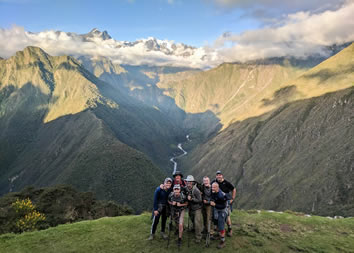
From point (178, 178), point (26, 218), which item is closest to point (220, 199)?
point (178, 178)

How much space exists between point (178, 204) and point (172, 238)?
308 cm

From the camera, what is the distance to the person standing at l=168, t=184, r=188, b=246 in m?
17.1

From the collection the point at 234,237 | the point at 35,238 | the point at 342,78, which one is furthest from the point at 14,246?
the point at 342,78

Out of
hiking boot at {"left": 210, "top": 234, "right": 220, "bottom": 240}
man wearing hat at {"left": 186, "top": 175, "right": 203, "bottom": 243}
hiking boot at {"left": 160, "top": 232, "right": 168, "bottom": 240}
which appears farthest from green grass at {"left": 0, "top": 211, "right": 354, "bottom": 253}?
man wearing hat at {"left": 186, "top": 175, "right": 203, "bottom": 243}

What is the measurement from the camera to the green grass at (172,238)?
55.8 ft

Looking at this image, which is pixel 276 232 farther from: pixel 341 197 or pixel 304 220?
pixel 341 197

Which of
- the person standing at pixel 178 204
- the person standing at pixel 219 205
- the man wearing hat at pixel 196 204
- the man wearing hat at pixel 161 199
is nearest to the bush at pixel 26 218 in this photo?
the man wearing hat at pixel 161 199

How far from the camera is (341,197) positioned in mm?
87062

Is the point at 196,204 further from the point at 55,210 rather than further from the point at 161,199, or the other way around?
the point at 55,210

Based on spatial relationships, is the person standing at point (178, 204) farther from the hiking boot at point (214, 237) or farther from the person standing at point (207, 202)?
the hiking boot at point (214, 237)

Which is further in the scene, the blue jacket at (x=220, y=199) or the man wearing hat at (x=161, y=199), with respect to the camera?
the man wearing hat at (x=161, y=199)

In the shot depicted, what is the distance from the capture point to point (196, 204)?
1797cm

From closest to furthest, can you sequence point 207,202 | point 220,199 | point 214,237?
point 220,199 < point 207,202 < point 214,237

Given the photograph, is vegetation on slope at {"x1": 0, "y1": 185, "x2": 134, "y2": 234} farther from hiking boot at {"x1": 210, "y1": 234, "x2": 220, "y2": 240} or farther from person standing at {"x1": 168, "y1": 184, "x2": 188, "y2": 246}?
hiking boot at {"x1": 210, "y1": 234, "x2": 220, "y2": 240}
